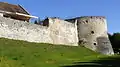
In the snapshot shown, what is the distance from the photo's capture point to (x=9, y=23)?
106 ft

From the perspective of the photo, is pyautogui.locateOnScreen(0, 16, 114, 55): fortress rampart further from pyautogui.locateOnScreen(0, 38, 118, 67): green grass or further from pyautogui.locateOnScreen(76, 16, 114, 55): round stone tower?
pyautogui.locateOnScreen(0, 38, 118, 67): green grass

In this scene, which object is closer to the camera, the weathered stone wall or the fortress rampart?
the weathered stone wall

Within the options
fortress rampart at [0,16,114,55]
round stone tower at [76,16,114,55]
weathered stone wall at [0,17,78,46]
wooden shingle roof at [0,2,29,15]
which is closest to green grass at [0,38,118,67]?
weathered stone wall at [0,17,78,46]

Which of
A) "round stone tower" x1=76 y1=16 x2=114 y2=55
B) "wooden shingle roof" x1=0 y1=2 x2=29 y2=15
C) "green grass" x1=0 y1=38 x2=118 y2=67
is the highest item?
"wooden shingle roof" x1=0 y1=2 x2=29 y2=15

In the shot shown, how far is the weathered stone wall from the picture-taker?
32.1 meters

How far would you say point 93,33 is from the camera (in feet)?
145

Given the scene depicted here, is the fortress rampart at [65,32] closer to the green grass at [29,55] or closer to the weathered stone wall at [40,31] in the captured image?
the weathered stone wall at [40,31]

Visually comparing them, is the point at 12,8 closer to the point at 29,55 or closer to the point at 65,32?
the point at 65,32

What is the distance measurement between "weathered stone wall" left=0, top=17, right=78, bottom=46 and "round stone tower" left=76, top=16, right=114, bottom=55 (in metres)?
1.38

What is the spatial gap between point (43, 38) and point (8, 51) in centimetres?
1071

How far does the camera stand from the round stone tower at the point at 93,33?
43.8 metres

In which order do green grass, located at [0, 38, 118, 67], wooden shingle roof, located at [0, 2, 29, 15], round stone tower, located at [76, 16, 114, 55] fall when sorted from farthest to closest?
round stone tower, located at [76, 16, 114, 55]
wooden shingle roof, located at [0, 2, 29, 15]
green grass, located at [0, 38, 118, 67]

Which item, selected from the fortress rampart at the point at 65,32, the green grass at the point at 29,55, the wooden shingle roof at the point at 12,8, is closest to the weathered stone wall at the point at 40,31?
the fortress rampart at the point at 65,32

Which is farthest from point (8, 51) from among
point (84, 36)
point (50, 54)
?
point (84, 36)
